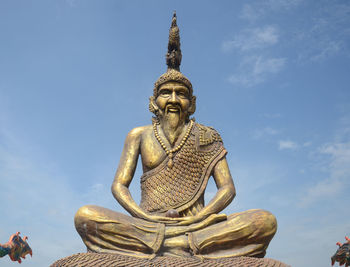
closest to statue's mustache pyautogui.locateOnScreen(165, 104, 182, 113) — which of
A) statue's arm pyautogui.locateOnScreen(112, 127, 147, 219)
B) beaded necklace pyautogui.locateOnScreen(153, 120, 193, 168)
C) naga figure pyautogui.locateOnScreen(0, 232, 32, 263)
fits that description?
beaded necklace pyautogui.locateOnScreen(153, 120, 193, 168)

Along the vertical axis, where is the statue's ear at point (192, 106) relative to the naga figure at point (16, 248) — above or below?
above

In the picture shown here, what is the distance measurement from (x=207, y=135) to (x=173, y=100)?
0.84 m

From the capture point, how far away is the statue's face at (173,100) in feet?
23.9

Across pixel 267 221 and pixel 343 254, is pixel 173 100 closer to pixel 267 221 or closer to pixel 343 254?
pixel 267 221

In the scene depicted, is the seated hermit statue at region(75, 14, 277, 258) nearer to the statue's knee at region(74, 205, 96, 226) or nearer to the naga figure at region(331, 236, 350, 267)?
the statue's knee at region(74, 205, 96, 226)

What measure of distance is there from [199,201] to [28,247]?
2.85 metres

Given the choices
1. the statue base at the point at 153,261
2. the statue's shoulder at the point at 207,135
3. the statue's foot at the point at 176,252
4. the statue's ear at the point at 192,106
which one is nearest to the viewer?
the statue base at the point at 153,261

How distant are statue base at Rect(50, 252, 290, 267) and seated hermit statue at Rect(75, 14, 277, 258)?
275 mm

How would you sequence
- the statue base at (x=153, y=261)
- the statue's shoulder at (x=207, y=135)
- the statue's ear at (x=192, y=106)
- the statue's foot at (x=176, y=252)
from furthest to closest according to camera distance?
the statue's ear at (x=192, y=106) < the statue's shoulder at (x=207, y=135) < the statue's foot at (x=176, y=252) < the statue base at (x=153, y=261)

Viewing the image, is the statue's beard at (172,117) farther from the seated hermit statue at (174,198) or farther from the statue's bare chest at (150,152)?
the statue's bare chest at (150,152)

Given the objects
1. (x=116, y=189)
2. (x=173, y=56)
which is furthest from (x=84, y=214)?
(x=173, y=56)

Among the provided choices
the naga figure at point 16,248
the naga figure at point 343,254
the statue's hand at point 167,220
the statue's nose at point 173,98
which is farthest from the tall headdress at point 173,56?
the naga figure at point 343,254

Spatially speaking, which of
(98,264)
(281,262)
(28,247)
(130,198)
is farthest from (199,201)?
(28,247)

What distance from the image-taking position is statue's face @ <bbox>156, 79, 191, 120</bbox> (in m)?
7.28
